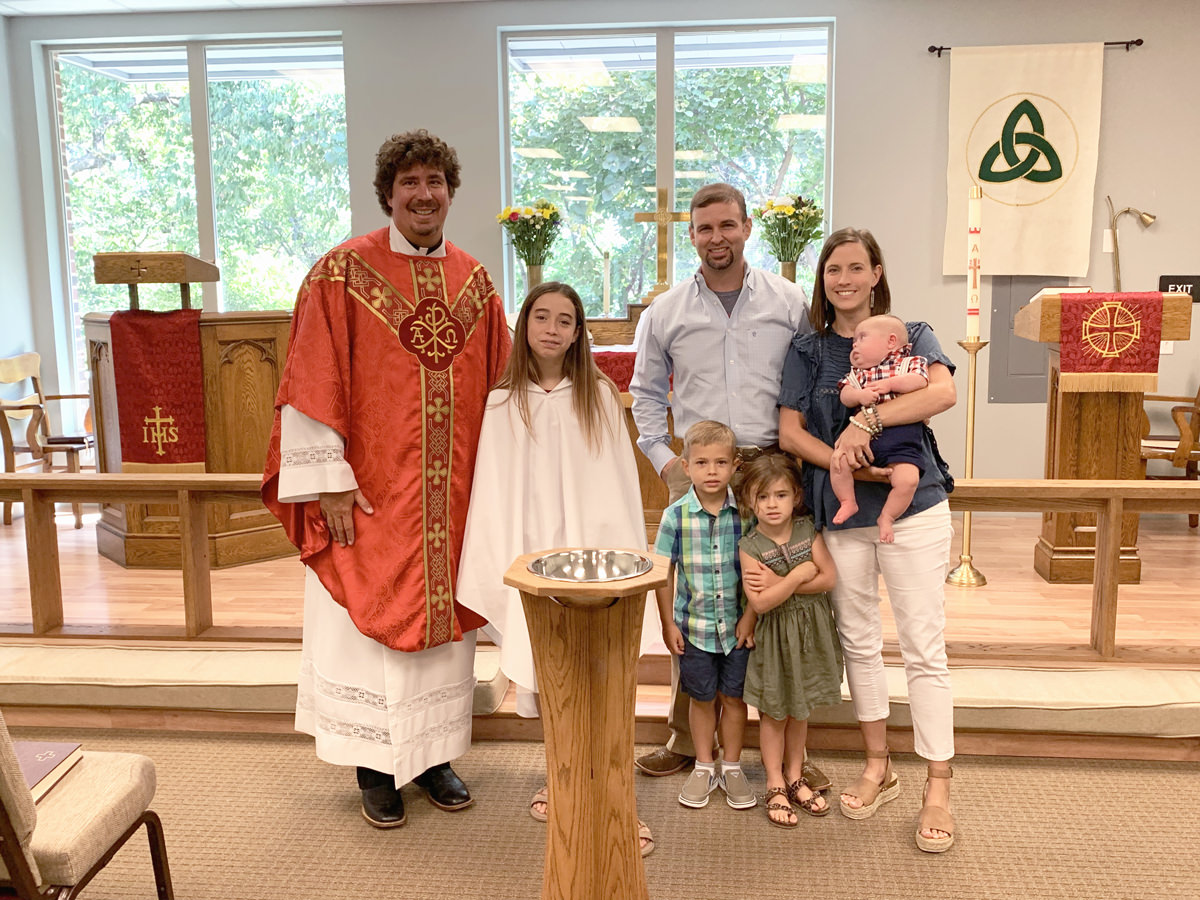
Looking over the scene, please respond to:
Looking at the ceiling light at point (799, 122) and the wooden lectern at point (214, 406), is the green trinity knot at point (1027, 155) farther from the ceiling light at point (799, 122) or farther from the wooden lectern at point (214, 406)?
the wooden lectern at point (214, 406)

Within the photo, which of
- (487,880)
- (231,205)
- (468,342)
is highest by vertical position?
(231,205)

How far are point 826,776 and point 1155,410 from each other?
445cm

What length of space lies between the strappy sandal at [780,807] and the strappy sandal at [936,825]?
29 cm

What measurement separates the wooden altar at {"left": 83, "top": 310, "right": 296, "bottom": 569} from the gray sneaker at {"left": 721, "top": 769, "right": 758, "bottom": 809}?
2859 millimetres

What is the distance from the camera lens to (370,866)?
2361 millimetres

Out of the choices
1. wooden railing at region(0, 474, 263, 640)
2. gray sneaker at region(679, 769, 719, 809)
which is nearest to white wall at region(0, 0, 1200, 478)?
wooden railing at region(0, 474, 263, 640)

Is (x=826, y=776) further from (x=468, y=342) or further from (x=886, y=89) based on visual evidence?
(x=886, y=89)

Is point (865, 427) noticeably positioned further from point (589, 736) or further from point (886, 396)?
point (589, 736)

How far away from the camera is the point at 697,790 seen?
2588 mm

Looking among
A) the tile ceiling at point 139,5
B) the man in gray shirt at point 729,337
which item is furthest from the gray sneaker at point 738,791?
the tile ceiling at point 139,5

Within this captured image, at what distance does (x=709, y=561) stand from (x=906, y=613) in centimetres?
47

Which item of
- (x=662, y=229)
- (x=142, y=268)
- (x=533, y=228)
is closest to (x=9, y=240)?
(x=142, y=268)

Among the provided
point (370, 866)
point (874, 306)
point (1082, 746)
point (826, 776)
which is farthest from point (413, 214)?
point (1082, 746)

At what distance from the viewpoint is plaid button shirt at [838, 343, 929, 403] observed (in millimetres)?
2293
